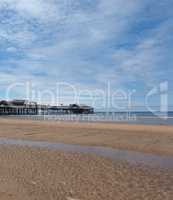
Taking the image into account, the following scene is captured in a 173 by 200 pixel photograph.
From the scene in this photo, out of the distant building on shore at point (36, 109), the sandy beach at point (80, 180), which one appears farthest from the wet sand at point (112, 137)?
the distant building on shore at point (36, 109)

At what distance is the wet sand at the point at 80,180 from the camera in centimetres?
536

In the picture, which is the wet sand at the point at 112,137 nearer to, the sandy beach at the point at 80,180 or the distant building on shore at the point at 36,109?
the sandy beach at the point at 80,180

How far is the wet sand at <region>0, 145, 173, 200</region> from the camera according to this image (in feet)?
17.6

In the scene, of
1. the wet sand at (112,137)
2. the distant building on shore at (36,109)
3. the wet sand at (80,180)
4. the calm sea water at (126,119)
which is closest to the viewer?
the wet sand at (80,180)

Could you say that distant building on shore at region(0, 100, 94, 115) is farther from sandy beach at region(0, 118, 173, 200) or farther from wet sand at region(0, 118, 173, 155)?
sandy beach at region(0, 118, 173, 200)

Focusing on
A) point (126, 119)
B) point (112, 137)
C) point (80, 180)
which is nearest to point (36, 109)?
point (126, 119)

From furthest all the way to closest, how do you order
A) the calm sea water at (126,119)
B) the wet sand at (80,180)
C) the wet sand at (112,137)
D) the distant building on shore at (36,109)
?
the distant building on shore at (36,109) < the calm sea water at (126,119) < the wet sand at (112,137) < the wet sand at (80,180)

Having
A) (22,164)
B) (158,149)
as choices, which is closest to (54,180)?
(22,164)

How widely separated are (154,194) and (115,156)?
14.7 ft

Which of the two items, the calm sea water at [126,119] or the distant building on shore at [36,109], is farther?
the distant building on shore at [36,109]

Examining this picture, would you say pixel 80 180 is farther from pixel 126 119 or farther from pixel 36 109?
pixel 36 109

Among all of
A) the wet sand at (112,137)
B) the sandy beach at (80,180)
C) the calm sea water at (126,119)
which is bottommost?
the calm sea water at (126,119)

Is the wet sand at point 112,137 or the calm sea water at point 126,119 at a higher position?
the wet sand at point 112,137

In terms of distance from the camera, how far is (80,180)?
6.40 m
